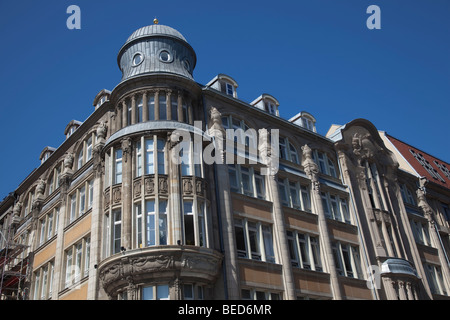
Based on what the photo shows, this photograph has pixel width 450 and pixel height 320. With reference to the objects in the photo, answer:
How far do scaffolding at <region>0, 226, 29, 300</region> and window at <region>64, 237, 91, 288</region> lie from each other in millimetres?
5296

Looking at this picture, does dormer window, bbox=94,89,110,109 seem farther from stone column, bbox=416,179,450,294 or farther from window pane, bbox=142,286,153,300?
stone column, bbox=416,179,450,294

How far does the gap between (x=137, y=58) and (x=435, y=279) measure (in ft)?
91.4

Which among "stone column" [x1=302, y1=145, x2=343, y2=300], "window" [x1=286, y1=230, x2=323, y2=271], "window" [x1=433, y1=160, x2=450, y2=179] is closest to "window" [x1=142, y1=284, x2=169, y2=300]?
"window" [x1=286, y1=230, x2=323, y2=271]

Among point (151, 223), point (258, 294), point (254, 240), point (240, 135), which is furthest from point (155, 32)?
point (258, 294)

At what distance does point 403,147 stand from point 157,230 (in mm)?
33006

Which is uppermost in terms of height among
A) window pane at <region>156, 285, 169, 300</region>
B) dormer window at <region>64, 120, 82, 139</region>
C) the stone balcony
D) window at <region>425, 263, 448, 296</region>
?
dormer window at <region>64, 120, 82, 139</region>

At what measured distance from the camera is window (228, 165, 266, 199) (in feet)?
96.8

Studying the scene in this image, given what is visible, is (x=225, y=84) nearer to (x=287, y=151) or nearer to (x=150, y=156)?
(x=287, y=151)

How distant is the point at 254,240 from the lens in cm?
2845

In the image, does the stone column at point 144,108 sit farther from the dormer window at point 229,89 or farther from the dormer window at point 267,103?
the dormer window at point 267,103

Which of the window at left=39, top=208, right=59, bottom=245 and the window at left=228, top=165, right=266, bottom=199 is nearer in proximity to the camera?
the window at left=228, top=165, right=266, bottom=199

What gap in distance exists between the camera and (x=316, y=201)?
33219 millimetres

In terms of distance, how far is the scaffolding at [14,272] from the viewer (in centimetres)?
3406
